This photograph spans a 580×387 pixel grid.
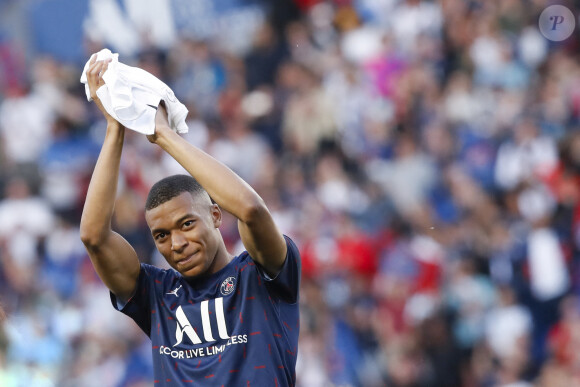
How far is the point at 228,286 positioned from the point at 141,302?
0.38 meters

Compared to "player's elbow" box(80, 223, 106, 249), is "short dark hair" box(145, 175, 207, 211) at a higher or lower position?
higher

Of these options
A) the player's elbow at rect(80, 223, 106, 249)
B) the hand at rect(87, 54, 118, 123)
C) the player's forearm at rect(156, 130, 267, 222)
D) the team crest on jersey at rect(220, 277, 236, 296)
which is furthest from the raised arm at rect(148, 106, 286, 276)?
the player's elbow at rect(80, 223, 106, 249)

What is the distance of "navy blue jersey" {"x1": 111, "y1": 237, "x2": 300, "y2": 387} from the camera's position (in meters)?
3.14

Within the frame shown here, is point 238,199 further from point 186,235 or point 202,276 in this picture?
point 202,276

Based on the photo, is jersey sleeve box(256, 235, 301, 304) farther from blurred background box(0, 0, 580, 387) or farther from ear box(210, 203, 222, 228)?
blurred background box(0, 0, 580, 387)

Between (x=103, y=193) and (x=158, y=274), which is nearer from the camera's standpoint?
(x=103, y=193)

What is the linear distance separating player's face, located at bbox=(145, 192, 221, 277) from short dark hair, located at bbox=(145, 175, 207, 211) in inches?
0.9

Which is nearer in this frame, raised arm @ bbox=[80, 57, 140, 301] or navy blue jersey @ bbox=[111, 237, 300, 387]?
navy blue jersey @ bbox=[111, 237, 300, 387]

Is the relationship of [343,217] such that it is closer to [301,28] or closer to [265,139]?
[265,139]

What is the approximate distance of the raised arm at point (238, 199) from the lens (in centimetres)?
312

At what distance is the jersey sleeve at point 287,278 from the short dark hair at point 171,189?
1.31 ft

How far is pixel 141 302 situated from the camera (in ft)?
11.3

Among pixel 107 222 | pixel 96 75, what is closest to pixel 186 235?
pixel 107 222

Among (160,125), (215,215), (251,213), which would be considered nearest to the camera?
(251,213)
